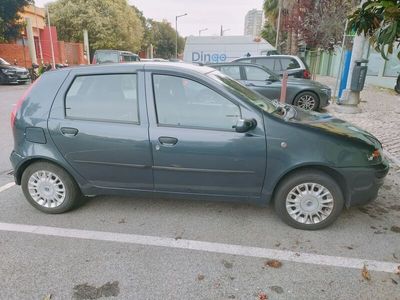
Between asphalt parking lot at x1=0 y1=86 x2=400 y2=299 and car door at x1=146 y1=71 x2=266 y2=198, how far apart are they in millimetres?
453

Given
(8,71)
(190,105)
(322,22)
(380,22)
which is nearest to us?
(380,22)

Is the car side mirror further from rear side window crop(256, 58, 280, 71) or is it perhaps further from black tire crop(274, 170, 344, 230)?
rear side window crop(256, 58, 280, 71)

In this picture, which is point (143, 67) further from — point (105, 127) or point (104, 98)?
point (105, 127)

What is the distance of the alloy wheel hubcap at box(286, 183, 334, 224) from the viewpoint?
314cm

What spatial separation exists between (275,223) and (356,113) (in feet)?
23.3

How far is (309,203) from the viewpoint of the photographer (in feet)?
10.4

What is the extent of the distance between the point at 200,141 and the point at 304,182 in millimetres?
1063

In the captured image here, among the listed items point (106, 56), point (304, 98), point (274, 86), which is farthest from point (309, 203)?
point (106, 56)

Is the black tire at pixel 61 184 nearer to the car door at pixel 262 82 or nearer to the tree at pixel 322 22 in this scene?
the car door at pixel 262 82

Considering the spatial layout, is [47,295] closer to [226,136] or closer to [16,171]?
[16,171]

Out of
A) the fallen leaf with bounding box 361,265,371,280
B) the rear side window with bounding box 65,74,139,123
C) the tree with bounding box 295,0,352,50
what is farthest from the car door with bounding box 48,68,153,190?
the tree with bounding box 295,0,352,50

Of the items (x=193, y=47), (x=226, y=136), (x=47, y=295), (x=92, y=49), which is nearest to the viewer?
(x=47, y=295)

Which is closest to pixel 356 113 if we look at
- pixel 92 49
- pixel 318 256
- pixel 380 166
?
pixel 380 166

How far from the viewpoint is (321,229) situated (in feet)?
10.7
